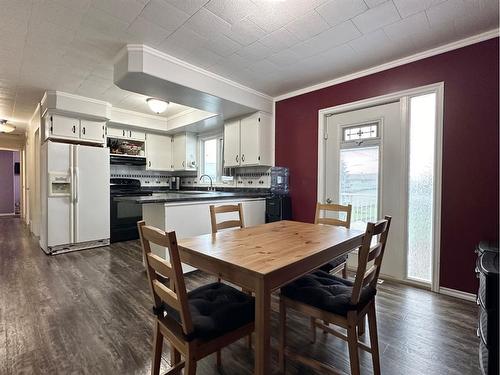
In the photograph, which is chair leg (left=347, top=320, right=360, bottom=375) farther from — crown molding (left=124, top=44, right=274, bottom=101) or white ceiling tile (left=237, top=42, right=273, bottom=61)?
crown molding (left=124, top=44, right=274, bottom=101)

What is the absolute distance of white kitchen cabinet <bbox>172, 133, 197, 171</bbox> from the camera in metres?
5.58

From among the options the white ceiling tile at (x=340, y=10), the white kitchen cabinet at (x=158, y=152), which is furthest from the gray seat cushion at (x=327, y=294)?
the white kitchen cabinet at (x=158, y=152)

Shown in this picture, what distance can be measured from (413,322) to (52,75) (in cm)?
473

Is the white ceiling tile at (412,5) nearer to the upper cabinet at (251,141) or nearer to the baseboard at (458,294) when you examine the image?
the upper cabinet at (251,141)

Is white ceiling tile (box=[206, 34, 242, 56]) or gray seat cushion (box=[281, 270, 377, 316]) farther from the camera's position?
white ceiling tile (box=[206, 34, 242, 56])

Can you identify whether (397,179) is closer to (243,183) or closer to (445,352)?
(445,352)

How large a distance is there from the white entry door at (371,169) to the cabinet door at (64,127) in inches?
156

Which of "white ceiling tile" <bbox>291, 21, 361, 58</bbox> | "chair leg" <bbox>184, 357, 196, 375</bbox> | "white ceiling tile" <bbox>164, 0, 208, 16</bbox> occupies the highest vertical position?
"white ceiling tile" <bbox>291, 21, 361, 58</bbox>

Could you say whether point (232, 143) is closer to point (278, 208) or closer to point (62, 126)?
point (278, 208)

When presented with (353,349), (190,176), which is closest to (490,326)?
(353,349)

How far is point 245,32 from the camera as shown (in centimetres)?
234

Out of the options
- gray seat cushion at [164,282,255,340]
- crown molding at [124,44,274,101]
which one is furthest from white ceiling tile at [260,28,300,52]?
gray seat cushion at [164,282,255,340]

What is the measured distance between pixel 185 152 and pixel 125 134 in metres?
1.22

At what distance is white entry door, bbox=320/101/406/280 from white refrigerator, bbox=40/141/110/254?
12.0ft
